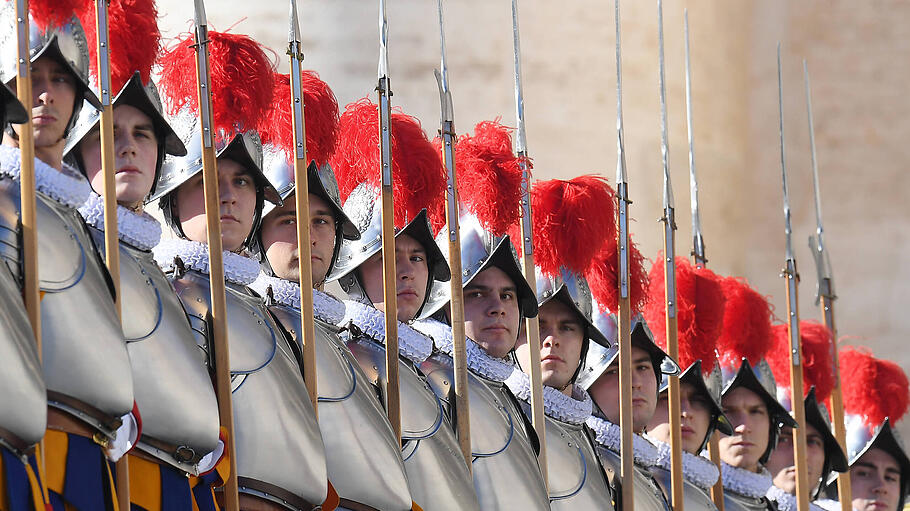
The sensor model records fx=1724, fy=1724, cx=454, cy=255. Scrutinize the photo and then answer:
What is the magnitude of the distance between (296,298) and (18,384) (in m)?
1.42

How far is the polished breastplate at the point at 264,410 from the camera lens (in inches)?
165

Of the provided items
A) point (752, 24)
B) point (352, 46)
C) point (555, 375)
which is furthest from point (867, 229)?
point (555, 375)

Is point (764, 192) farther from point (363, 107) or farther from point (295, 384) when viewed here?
point (295, 384)

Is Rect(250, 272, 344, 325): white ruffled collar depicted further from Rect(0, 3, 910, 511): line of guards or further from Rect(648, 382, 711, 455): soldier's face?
Rect(648, 382, 711, 455): soldier's face

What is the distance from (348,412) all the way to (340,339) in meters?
0.24

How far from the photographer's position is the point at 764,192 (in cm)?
1260

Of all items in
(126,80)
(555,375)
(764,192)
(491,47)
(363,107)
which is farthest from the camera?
(764,192)

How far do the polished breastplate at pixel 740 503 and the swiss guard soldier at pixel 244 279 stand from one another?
3015mm

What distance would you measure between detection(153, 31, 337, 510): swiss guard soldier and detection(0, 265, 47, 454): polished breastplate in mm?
852

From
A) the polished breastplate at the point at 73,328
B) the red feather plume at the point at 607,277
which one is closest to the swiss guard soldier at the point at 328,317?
the polished breastplate at the point at 73,328

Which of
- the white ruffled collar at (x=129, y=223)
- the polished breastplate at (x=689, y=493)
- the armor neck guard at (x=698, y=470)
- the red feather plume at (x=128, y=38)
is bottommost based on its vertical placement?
the polished breastplate at (x=689, y=493)

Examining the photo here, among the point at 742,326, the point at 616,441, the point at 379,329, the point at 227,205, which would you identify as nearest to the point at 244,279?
the point at 227,205

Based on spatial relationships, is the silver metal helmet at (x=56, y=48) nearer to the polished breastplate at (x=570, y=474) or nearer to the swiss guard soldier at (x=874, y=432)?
the polished breastplate at (x=570, y=474)

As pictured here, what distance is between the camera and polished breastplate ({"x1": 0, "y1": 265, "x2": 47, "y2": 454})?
10.6 ft
